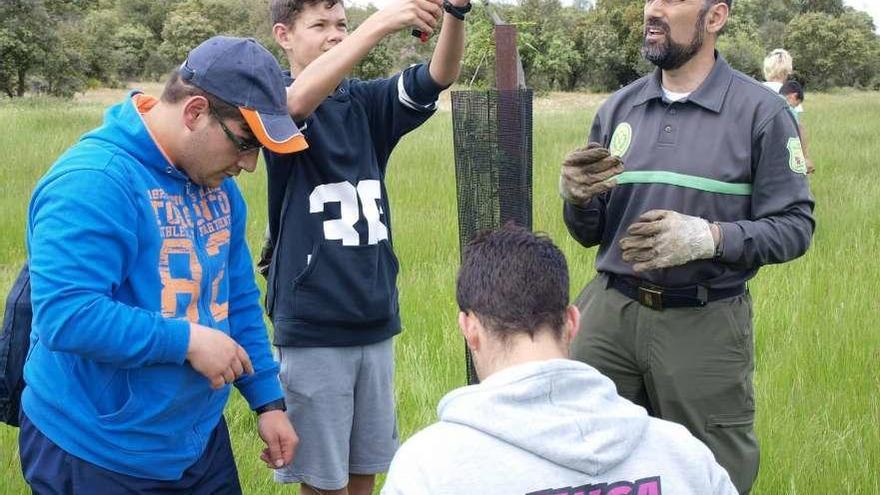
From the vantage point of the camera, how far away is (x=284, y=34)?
9.34 feet

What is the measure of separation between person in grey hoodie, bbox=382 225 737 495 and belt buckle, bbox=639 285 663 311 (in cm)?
128

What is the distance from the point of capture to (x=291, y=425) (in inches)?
102

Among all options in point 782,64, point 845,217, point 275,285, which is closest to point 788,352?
point 275,285

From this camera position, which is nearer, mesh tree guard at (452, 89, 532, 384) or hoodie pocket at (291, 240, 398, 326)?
hoodie pocket at (291, 240, 398, 326)

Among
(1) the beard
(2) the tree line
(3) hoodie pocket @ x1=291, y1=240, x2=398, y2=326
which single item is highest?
(1) the beard

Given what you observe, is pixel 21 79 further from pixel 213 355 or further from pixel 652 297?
pixel 213 355

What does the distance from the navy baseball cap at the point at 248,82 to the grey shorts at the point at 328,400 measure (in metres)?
0.78

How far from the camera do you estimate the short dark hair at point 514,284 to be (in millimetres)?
1618

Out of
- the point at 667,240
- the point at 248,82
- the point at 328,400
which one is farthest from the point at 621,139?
the point at 248,82

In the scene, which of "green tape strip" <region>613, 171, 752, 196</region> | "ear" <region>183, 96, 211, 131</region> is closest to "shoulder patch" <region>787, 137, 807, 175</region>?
"green tape strip" <region>613, 171, 752, 196</region>

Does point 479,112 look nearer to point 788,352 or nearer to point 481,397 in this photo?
point 481,397

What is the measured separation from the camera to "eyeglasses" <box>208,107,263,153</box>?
210cm

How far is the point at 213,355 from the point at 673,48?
5.54 feet

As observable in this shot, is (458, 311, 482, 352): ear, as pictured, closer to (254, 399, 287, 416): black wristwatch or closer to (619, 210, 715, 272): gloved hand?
(254, 399, 287, 416): black wristwatch
